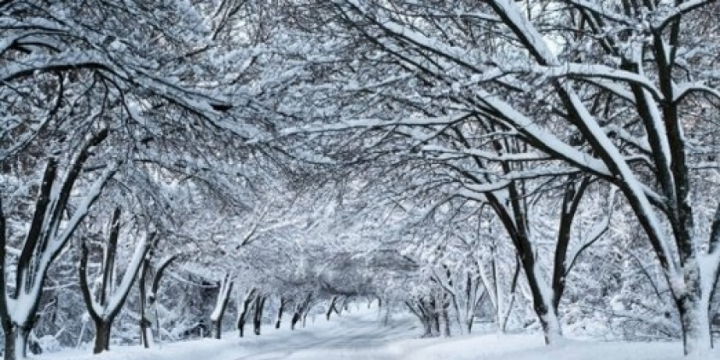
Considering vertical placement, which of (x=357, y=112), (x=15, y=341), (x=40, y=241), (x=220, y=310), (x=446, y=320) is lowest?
(x=446, y=320)

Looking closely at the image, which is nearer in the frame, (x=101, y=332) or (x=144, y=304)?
(x=101, y=332)

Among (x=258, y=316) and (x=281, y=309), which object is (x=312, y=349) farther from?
(x=281, y=309)

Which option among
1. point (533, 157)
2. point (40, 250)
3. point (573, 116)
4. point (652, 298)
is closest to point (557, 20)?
point (533, 157)

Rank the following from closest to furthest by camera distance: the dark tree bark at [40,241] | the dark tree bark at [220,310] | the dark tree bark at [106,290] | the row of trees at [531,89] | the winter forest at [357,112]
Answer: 1. the winter forest at [357,112]
2. the row of trees at [531,89]
3. the dark tree bark at [40,241]
4. the dark tree bark at [106,290]
5. the dark tree bark at [220,310]

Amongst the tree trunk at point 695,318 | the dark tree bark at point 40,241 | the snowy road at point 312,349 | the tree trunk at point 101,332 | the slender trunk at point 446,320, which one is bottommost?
the snowy road at point 312,349

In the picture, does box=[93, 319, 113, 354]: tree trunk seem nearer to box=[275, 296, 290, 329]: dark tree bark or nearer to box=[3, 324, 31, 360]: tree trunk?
box=[3, 324, 31, 360]: tree trunk

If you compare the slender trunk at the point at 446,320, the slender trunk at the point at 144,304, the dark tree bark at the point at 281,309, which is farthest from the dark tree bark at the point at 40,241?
the dark tree bark at the point at 281,309

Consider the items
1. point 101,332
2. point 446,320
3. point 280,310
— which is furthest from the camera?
point 280,310

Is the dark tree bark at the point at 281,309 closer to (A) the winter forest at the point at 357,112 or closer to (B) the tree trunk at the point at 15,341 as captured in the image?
(A) the winter forest at the point at 357,112

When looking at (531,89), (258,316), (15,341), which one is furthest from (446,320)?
(531,89)

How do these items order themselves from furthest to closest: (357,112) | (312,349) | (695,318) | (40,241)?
(312,349) < (40,241) < (357,112) < (695,318)

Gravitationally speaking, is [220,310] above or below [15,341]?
below

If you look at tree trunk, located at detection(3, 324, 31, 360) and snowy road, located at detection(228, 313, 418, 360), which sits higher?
tree trunk, located at detection(3, 324, 31, 360)

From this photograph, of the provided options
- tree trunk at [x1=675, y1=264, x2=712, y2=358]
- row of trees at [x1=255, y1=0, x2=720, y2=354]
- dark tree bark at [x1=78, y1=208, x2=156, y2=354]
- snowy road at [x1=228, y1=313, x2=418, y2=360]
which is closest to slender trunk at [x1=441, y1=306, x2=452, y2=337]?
snowy road at [x1=228, y1=313, x2=418, y2=360]
